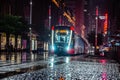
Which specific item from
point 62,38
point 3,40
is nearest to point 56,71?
point 62,38

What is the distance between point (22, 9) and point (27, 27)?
1110 centimetres

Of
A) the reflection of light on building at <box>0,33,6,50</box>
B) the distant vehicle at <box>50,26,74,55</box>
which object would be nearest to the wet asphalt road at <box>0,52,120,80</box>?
the distant vehicle at <box>50,26,74,55</box>

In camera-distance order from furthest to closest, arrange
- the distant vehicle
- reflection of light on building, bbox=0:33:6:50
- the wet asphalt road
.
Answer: reflection of light on building, bbox=0:33:6:50 < the distant vehicle < the wet asphalt road

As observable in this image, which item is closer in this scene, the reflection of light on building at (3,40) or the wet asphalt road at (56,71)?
the wet asphalt road at (56,71)

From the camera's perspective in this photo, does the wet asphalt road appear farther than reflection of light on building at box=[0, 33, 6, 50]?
No

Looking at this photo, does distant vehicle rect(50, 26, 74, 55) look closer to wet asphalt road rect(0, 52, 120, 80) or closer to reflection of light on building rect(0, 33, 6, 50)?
reflection of light on building rect(0, 33, 6, 50)

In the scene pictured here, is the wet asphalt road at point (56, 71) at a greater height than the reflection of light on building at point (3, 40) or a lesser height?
lesser

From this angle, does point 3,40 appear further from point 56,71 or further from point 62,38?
point 56,71

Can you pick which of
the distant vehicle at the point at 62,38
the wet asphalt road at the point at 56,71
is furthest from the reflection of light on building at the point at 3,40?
the wet asphalt road at the point at 56,71

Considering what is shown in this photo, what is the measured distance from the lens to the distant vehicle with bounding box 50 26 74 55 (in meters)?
49.5

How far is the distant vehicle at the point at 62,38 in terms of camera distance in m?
49.5

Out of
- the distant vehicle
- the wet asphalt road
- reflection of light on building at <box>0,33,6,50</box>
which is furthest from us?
reflection of light on building at <box>0,33,6,50</box>

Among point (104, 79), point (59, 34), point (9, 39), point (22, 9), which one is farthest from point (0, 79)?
point (22, 9)

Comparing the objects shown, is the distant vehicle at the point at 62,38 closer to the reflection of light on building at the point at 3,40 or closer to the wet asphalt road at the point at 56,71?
the reflection of light on building at the point at 3,40
